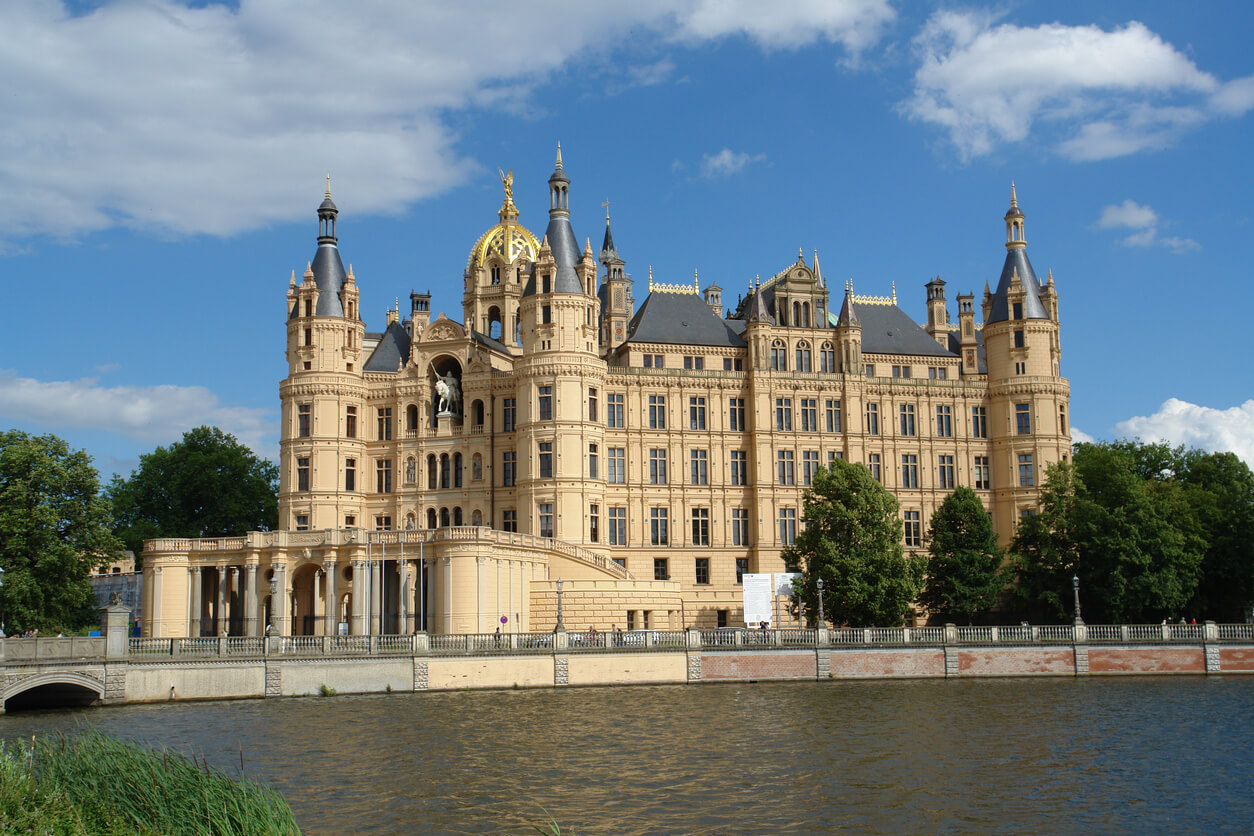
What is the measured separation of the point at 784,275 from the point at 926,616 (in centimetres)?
2210

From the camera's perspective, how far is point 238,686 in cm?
4725

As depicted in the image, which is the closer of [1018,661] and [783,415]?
[1018,661]

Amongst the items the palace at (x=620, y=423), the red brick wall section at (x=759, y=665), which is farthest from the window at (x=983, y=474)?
the red brick wall section at (x=759, y=665)

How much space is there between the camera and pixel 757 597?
198 feet

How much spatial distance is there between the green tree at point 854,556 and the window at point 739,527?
463 inches

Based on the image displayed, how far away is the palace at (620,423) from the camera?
6675cm

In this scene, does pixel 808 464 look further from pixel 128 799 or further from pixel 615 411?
pixel 128 799

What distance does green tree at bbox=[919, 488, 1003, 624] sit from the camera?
62469mm

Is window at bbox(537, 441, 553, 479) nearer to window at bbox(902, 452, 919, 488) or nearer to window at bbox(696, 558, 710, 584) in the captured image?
window at bbox(696, 558, 710, 584)

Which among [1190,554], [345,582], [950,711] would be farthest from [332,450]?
[1190,554]

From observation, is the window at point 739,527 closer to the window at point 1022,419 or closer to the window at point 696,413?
the window at point 696,413

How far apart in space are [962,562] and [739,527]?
49.0ft

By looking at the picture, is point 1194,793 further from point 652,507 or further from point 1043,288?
point 1043,288

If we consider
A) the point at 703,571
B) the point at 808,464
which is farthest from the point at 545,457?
the point at 808,464
